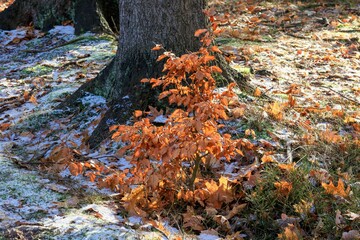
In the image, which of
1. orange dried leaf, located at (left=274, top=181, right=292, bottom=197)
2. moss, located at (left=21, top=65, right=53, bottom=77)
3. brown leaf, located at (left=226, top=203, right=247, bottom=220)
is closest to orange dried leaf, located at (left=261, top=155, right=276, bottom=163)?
orange dried leaf, located at (left=274, top=181, right=292, bottom=197)

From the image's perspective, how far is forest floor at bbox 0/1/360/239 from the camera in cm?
329

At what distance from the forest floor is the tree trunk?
282 millimetres

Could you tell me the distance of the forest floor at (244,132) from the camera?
3.29 metres

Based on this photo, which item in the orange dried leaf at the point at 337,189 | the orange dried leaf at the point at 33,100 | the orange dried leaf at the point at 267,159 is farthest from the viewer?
the orange dried leaf at the point at 33,100

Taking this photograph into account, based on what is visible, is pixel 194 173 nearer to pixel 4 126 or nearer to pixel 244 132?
pixel 244 132

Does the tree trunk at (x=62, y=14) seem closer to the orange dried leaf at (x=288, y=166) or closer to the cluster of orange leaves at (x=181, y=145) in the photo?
the cluster of orange leaves at (x=181, y=145)

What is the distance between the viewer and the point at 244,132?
4449mm

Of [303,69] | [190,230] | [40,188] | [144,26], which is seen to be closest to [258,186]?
[190,230]

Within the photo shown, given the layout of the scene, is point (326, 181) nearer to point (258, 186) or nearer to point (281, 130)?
point (258, 186)

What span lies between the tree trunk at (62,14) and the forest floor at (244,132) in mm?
282

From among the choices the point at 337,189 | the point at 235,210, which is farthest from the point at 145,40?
the point at 337,189

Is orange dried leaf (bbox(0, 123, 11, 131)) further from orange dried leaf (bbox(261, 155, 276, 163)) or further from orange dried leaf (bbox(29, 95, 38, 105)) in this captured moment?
orange dried leaf (bbox(261, 155, 276, 163))

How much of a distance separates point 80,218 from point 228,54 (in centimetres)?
417

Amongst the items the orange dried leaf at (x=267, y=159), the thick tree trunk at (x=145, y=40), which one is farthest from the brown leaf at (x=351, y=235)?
the thick tree trunk at (x=145, y=40)
